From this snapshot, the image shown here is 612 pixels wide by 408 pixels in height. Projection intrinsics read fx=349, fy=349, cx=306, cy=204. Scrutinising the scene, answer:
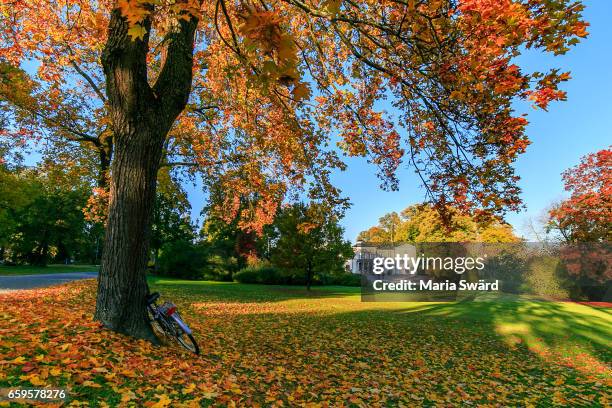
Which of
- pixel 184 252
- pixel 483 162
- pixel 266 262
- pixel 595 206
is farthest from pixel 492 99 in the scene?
pixel 184 252

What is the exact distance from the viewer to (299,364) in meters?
6.13

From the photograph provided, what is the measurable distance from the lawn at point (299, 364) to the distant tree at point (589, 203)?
55.1ft

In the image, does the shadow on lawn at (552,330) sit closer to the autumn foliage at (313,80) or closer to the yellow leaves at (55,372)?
the autumn foliage at (313,80)

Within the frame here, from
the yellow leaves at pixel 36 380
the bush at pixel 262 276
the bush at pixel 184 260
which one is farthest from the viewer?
the bush at pixel 184 260

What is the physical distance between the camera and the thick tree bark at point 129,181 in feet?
17.2

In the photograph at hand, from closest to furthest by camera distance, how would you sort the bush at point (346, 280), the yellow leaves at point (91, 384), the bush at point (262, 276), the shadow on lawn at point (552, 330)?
the yellow leaves at point (91, 384)
the shadow on lawn at point (552, 330)
the bush at point (262, 276)
the bush at point (346, 280)

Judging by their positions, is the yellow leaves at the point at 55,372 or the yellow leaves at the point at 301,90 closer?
the yellow leaves at the point at 301,90

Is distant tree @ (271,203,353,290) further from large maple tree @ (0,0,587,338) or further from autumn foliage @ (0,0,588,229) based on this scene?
large maple tree @ (0,0,587,338)

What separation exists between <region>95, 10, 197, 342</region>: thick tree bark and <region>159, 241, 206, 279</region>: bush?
33.0 m

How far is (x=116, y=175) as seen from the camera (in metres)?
5.46

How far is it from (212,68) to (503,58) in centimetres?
1132

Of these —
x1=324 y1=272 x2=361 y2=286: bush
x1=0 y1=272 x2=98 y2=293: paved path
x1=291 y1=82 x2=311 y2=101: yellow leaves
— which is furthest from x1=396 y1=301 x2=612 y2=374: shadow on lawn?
x1=324 y1=272 x2=361 y2=286: bush

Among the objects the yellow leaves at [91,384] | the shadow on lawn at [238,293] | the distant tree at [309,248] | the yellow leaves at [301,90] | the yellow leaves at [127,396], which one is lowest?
the shadow on lawn at [238,293]

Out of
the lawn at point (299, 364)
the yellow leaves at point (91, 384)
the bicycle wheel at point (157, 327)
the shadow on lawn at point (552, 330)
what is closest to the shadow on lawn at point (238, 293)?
the lawn at point (299, 364)
